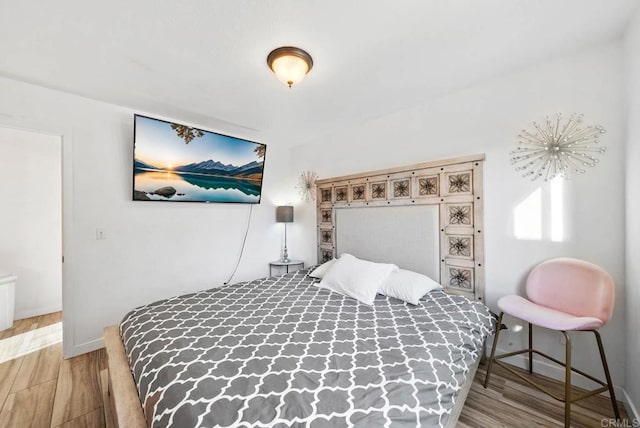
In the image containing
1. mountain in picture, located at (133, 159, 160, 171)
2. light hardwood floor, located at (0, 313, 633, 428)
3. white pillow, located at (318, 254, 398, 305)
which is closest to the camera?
light hardwood floor, located at (0, 313, 633, 428)

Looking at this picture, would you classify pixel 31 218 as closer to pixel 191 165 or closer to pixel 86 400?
pixel 191 165

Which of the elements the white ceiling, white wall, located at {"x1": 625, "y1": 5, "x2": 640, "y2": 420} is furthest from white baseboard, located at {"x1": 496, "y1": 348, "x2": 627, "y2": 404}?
the white ceiling

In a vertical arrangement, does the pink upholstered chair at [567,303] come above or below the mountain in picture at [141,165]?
below

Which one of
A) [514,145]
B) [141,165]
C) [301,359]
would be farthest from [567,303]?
[141,165]

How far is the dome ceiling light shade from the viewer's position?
67.3 inches

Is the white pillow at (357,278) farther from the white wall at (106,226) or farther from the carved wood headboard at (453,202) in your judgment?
the white wall at (106,226)

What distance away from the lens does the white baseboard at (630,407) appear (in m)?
1.46

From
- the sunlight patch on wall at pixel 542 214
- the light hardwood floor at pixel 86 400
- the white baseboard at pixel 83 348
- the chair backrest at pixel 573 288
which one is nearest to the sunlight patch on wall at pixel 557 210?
the sunlight patch on wall at pixel 542 214

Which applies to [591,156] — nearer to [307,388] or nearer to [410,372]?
[410,372]

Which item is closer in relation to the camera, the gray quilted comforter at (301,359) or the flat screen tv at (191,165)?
the gray quilted comforter at (301,359)

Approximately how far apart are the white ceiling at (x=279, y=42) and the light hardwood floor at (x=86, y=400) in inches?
95.5

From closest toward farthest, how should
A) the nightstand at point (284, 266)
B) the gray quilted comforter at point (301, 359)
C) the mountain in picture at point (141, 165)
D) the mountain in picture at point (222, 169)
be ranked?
the gray quilted comforter at point (301, 359)
the mountain in picture at point (141, 165)
the mountain in picture at point (222, 169)
the nightstand at point (284, 266)

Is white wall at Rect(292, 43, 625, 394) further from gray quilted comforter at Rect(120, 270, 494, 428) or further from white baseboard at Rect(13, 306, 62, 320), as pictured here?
white baseboard at Rect(13, 306, 62, 320)

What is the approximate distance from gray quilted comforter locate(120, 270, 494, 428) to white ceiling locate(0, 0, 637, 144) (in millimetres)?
1841
